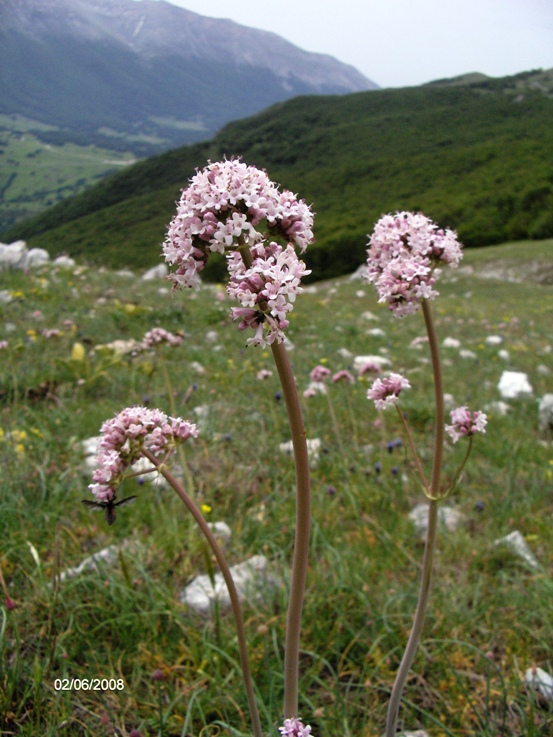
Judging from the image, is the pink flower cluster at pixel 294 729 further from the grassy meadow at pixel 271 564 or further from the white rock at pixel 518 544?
the white rock at pixel 518 544

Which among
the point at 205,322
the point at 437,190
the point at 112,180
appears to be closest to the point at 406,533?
the point at 205,322

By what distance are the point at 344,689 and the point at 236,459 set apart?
1839 mm

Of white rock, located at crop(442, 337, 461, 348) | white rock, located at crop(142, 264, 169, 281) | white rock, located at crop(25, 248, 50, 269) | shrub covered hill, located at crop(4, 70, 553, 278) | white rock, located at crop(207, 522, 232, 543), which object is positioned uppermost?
shrub covered hill, located at crop(4, 70, 553, 278)

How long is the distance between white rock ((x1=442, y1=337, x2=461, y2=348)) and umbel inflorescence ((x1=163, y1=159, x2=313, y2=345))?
7805 millimetres

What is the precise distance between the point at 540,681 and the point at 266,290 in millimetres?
1750

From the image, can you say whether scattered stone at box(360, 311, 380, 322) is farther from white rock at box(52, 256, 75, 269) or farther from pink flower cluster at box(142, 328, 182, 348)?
pink flower cluster at box(142, 328, 182, 348)

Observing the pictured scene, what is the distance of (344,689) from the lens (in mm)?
1994

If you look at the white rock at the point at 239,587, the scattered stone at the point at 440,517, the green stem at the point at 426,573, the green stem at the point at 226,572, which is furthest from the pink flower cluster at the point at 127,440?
the scattered stone at the point at 440,517

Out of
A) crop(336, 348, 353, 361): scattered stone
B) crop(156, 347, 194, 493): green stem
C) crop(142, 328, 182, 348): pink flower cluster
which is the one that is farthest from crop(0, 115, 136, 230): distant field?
crop(156, 347, 194, 493): green stem

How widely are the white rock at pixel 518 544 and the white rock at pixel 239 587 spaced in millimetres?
1313

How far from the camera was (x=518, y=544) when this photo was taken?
284 cm

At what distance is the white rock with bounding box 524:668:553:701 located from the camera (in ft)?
5.97

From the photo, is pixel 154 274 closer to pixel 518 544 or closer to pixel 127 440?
Result: pixel 518 544

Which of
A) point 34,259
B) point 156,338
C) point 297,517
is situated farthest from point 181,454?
point 34,259
